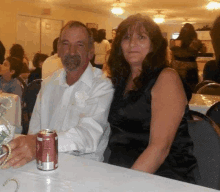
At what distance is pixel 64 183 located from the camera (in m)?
0.84

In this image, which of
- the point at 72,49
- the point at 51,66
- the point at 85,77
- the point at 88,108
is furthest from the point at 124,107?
the point at 51,66

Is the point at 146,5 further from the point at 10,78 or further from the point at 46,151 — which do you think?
the point at 46,151

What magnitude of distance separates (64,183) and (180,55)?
10.3 feet

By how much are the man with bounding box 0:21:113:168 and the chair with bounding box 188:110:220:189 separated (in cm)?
45

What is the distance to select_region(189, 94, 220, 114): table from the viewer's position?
253 cm

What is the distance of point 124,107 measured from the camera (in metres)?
1.36

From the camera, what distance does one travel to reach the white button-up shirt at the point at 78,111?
1.41 meters

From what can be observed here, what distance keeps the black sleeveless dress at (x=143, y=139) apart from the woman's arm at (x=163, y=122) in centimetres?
6

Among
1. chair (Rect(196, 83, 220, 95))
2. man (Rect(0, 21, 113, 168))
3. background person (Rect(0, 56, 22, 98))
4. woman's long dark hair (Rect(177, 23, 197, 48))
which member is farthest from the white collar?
woman's long dark hair (Rect(177, 23, 197, 48))

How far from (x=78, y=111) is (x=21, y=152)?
0.60 metres

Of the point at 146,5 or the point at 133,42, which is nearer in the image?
the point at 133,42

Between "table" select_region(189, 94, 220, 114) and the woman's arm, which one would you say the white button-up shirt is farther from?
"table" select_region(189, 94, 220, 114)

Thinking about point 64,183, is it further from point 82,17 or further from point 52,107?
point 82,17

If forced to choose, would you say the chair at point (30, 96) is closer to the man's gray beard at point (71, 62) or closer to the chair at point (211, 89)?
the man's gray beard at point (71, 62)
